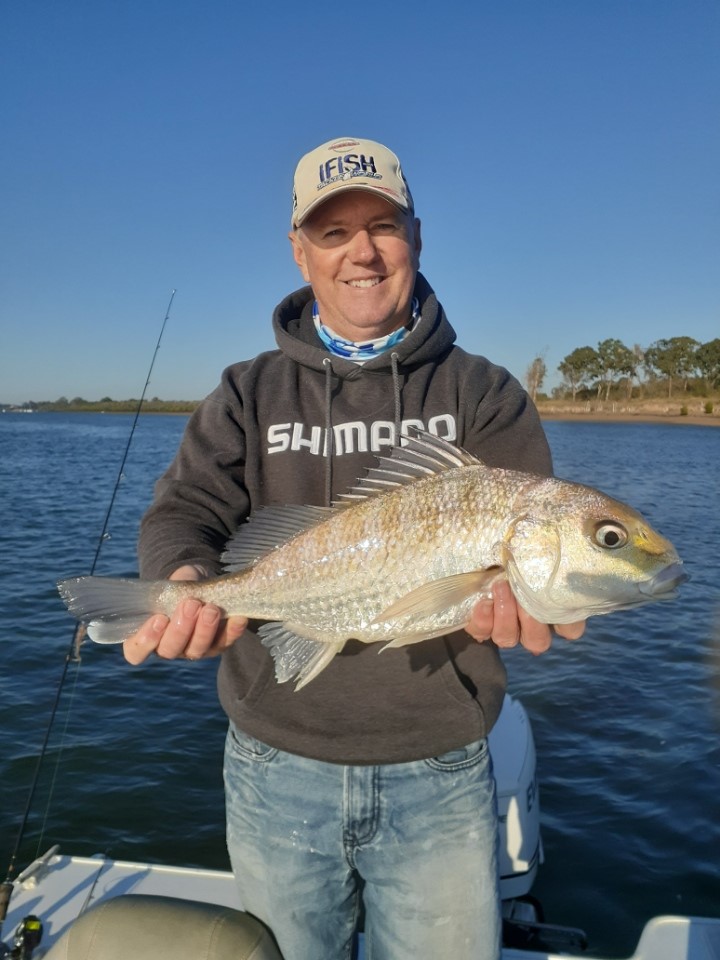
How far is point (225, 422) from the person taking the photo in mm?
3164

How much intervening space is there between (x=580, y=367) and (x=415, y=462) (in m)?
101

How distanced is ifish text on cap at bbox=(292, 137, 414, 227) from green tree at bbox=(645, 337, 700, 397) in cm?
9934

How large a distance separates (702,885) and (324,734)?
17.8ft

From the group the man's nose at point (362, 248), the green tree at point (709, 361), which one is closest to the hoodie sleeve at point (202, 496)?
the man's nose at point (362, 248)

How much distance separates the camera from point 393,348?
316 centimetres

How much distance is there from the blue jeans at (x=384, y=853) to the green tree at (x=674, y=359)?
100.0 metres

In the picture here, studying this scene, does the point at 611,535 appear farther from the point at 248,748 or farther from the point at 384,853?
the point at 248,748

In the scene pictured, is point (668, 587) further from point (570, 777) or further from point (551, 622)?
point (570, 777)

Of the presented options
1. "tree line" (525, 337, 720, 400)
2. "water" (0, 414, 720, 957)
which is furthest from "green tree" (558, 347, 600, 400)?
"water" (0, 414, 720, 957)

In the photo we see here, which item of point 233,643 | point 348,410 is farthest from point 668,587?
point 233,643

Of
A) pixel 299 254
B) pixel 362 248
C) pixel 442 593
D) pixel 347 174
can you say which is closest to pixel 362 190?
pixel 347 174

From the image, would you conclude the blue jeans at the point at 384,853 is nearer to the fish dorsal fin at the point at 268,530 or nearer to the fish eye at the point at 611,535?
the fish dorsal fin at the point at 268,530

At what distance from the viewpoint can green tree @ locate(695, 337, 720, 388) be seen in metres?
90.8

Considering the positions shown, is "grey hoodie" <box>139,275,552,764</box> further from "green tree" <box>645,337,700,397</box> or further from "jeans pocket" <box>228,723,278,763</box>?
"green tree" <box>645,337,700,397</box>
